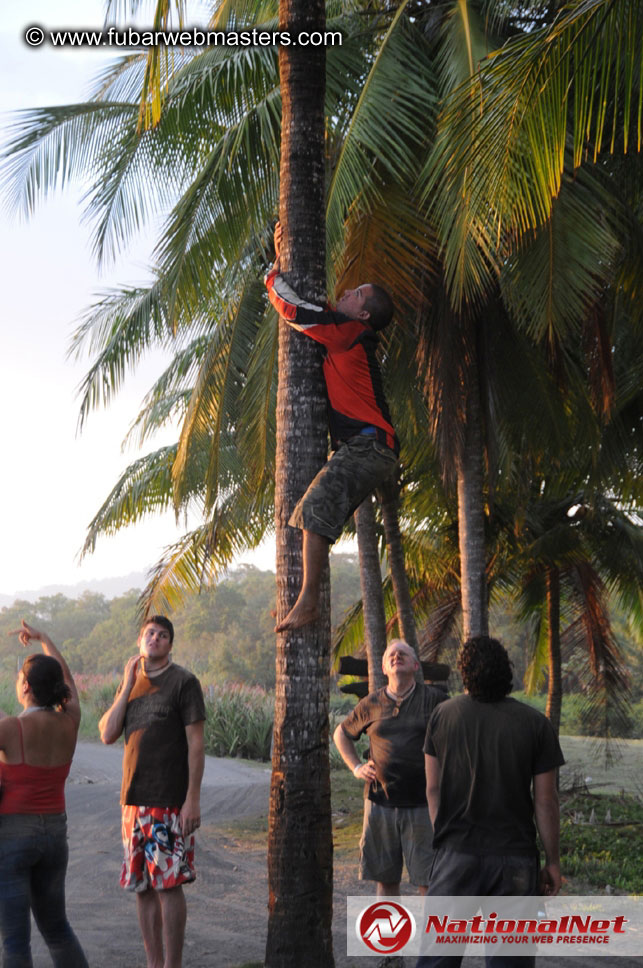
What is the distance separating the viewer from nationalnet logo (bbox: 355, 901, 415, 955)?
22.0 ft

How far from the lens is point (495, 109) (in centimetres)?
590

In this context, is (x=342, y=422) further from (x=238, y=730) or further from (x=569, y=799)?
(x=238, y=730)

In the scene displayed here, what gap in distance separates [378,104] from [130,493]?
36.5 feet

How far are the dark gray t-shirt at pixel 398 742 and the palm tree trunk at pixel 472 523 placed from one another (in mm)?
4601

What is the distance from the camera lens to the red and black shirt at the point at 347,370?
5.50 m

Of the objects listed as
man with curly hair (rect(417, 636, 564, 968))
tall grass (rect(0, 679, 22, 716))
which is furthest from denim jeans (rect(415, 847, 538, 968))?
tall grass (rect(0, 679, 22, 716))

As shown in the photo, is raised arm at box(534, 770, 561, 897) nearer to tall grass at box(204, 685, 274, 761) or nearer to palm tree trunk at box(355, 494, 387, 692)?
palm tree trunk at box(355, 494, 387, 692)

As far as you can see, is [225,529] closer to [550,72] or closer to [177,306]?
[177,306]

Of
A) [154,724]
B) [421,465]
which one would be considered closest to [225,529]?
[421,465]

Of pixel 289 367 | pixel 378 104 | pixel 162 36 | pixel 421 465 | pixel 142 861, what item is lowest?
pixel 142 861

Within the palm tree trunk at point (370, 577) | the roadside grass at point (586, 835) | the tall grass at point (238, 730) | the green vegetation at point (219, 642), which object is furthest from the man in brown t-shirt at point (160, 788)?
the green vegetation at point (219, 642)

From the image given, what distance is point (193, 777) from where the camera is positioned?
5691 mm

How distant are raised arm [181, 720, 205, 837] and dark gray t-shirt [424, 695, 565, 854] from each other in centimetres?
156

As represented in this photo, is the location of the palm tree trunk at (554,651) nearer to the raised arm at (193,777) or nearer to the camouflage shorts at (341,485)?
the raised arm at (193,777)
